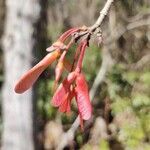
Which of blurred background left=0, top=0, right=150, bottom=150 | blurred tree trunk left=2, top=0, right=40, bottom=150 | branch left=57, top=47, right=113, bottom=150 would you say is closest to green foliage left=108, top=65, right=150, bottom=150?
blurred background left=0, top=0, right=150, bottom=150

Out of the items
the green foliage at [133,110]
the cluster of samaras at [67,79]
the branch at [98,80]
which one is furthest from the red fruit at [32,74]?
the branch at [98,80]

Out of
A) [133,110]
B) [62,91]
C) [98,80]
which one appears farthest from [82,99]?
[98,80]

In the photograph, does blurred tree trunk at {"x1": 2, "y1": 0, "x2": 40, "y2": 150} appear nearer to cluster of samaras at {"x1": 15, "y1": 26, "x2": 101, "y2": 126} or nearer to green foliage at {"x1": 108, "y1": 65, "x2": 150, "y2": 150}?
green foliage at {"x1": 108, "y1": 65, "x2": 150, "y2": 150}

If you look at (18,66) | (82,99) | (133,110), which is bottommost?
(133,110)

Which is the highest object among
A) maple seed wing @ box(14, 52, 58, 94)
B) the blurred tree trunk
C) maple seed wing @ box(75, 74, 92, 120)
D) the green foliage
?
maple seed wing @ box(14, 52, 58, 94)

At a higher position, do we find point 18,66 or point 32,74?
point 32,74

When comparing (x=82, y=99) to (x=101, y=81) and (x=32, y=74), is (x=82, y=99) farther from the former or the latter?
(x=101, y=81)
